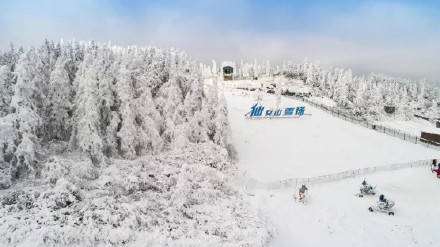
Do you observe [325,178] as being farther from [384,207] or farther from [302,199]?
[384,207]

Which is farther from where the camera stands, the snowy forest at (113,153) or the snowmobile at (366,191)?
the snowmobile at (366,191)

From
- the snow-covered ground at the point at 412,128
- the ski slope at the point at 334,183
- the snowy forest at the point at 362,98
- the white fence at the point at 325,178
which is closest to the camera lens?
the ski slope at the point at 334,183

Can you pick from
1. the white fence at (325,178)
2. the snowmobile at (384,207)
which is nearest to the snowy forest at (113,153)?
the white fence at (325,178)

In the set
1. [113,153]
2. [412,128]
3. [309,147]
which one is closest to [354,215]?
[309,147]

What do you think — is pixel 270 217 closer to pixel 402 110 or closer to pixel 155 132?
pixel 155 132

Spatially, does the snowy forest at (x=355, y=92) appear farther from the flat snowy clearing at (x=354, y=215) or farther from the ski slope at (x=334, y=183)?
the flat snowy clearing at (x=354, y=215)
